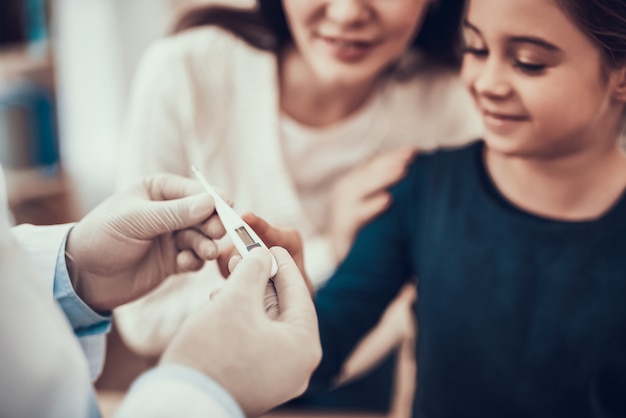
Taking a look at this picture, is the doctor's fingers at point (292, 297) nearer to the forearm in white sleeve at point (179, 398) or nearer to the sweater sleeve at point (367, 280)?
the forearm in white sleeve at point (179, 398)

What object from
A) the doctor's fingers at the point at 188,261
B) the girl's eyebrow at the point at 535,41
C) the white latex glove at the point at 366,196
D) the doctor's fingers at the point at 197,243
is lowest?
the white latex glove at the point at 366,196

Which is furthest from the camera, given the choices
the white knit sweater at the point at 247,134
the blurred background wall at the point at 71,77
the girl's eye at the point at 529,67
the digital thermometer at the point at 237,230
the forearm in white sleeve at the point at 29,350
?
the blurred background wall at the point at 71,77

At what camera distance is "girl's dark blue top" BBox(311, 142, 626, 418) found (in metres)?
0.65

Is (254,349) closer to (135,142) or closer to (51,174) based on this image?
(135,142)

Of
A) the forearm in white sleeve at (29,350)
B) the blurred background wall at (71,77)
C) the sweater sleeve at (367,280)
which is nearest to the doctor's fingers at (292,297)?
the forearm in white sleeve at (29,350)

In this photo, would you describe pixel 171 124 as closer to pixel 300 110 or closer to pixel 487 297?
pixel 300 110

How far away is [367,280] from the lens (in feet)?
2.43

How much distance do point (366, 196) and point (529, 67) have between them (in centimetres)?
27

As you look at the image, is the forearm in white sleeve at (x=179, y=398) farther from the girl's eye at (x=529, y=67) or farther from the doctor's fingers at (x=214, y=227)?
the girl's eye at (x=529, y=67)

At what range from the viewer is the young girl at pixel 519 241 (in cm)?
58

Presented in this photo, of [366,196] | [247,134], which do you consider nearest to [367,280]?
[366,196]

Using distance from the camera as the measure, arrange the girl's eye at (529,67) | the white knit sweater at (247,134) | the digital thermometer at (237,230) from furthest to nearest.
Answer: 1. the white knit sweater at (247,134)
2. the girl's eye at (529,67)
3. the digital thermometer at (237,230)

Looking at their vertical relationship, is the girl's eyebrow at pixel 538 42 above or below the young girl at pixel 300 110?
above

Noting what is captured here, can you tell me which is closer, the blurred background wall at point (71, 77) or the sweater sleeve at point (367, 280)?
the sweater sleeve at point (367, 280)
